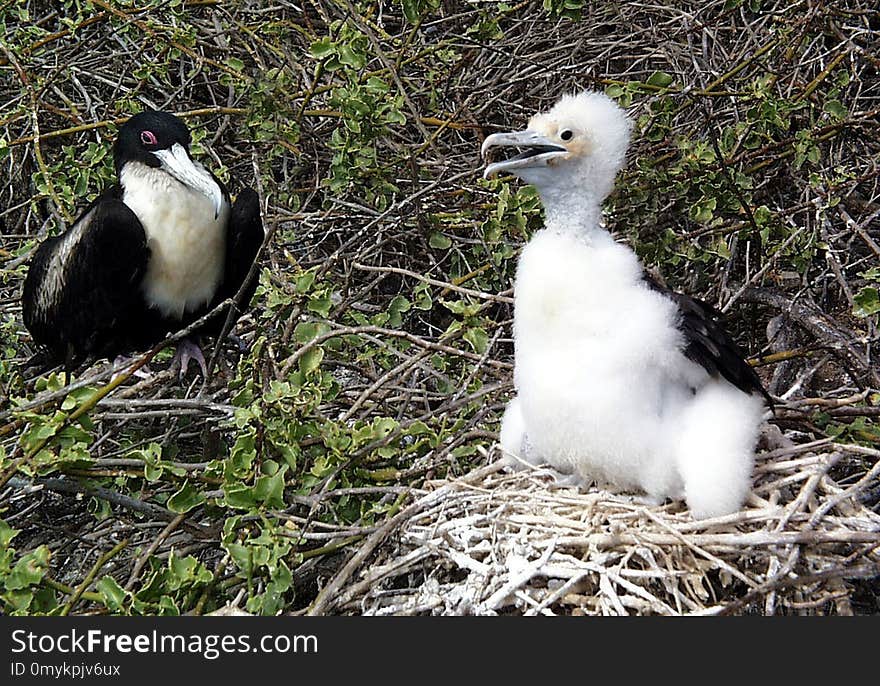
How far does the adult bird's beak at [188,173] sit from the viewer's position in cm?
275

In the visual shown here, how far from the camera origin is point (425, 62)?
3.17 metres

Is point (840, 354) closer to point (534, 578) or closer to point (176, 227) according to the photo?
point (534, 578)

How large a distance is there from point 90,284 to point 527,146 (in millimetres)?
1337

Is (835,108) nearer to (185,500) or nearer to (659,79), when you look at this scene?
(659,79)

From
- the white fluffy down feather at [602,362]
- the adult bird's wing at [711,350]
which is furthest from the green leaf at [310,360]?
the adult bird's wing at [711,350]

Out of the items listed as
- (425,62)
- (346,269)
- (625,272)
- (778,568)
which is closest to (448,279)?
(346,269)

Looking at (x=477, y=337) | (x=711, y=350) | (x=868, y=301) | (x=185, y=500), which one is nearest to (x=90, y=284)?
(x=185, y=500)

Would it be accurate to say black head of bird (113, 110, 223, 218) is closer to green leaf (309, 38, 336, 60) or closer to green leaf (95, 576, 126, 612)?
green leaf (309, 38, 336, 60)

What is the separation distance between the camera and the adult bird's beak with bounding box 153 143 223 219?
108 inches

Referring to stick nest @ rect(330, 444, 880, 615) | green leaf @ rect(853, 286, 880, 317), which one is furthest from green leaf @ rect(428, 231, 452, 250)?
green leaf @ rect(853, 286, 880, 317)

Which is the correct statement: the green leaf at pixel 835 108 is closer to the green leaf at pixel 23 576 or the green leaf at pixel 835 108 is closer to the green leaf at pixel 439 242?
the green leaf at pixel 439 242

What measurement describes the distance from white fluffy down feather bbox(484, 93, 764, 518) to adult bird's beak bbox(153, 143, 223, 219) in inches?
37.7

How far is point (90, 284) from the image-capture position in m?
2.84

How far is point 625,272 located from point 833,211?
37.4 inches
